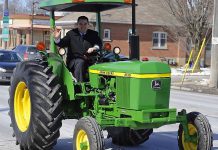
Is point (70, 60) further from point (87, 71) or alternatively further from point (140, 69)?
point (140, 69)

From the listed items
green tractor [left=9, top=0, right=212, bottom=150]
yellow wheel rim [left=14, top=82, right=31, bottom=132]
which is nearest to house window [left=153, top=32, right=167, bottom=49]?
green tractor [left=9, top=0, right=212, bottom=150]

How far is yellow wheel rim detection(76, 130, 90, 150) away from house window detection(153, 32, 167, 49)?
38820mm

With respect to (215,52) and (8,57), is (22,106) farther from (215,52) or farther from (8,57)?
(215,52)

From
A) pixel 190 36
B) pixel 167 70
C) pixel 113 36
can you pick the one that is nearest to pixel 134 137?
pixel 167 70

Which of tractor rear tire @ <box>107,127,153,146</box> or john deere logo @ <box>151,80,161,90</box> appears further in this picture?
tractor rear tire @ <box>107,127,153,146</box>

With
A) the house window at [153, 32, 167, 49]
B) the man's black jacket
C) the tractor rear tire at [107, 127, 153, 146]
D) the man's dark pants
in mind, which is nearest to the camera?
the man's dark pants

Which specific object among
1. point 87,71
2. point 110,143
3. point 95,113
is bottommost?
point 110,143

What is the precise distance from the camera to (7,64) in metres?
20.9

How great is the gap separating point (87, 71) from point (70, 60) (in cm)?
34

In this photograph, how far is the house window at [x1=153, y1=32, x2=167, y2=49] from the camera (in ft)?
148

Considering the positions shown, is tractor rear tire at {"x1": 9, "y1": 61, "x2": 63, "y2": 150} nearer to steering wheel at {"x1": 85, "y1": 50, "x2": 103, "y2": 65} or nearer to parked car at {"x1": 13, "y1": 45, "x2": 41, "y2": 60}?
steering wheel at {"x1": 85, "y1": 50, "x2": 103, "y2": 65}

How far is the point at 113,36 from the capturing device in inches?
1695

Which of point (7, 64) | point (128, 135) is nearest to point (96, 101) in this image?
point (128, 135)

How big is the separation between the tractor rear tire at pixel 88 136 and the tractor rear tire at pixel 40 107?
421 millimetres
